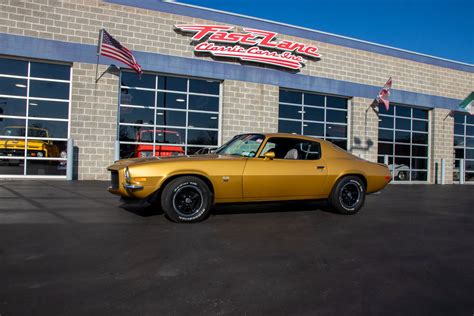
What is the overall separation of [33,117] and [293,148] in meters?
10.2

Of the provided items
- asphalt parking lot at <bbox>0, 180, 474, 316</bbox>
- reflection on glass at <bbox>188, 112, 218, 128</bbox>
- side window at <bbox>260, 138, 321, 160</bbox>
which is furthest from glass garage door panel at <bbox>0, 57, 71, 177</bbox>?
side window at <bbox>260, 138, 321, 160</bbox>

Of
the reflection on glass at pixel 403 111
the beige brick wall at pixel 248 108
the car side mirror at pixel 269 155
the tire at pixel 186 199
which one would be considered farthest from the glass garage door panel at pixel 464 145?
the tire at pixel 186 199

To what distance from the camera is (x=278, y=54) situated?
15.7 meters

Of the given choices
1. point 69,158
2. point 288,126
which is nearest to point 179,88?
point 69,158

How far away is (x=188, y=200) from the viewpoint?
219 inches

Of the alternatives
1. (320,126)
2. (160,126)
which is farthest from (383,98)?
(160,126)

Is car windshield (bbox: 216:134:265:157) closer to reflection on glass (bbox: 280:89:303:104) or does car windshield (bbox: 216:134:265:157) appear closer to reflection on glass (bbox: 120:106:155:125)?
reflection on glass (bbox: 120:106:155:125)

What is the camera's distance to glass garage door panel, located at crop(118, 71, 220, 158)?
13.8 m

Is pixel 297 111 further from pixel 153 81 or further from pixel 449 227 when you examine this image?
pixel 449 227

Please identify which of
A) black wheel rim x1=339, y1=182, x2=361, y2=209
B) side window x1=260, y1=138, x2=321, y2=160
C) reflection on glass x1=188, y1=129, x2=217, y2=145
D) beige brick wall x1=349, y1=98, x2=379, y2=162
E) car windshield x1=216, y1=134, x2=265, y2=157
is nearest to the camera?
car windshield x1=216, y1=134, x2=265, y2=157

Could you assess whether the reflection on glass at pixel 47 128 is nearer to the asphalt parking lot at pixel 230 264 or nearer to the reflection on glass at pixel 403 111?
the asphalt parking lot at pixel 230 264

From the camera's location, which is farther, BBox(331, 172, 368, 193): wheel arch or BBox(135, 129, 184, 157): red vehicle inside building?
BBox(135, 129, 184, 157): red vehicle inside building

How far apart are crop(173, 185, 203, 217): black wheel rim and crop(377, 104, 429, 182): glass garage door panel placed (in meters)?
14.7

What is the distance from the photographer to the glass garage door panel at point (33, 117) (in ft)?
41.1
